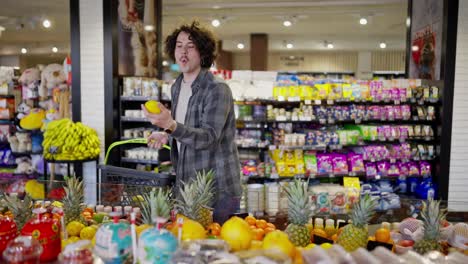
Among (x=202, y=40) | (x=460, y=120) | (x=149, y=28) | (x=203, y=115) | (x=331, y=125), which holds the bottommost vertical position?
(x=331, y=125)

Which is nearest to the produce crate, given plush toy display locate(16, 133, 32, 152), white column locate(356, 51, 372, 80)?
plush toy display locate(16, 133, 32, 152)

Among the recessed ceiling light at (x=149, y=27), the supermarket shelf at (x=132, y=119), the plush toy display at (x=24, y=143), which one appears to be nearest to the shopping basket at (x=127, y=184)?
the supermarket shelf at (x=132, y=119)

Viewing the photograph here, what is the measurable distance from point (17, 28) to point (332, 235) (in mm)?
11886

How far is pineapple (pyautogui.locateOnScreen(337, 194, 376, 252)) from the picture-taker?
1.71 meters

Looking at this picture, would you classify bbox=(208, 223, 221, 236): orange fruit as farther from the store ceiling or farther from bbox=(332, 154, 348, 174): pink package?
the store ceiling

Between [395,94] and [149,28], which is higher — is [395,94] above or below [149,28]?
below

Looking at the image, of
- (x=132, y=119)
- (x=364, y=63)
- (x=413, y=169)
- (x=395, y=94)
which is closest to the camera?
(x=132, y=119)

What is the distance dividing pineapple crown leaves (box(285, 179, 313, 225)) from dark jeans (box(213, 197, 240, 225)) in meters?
0.49

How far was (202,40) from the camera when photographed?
8.93 ft

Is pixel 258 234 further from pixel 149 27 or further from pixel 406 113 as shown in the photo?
pixel 149 27

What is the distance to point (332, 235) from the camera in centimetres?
203

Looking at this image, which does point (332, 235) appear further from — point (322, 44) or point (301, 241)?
point (322, 44)

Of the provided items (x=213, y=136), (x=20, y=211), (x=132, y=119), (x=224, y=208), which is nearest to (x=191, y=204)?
(x=224, y=208)

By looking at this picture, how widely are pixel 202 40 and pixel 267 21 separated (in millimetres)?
9221
